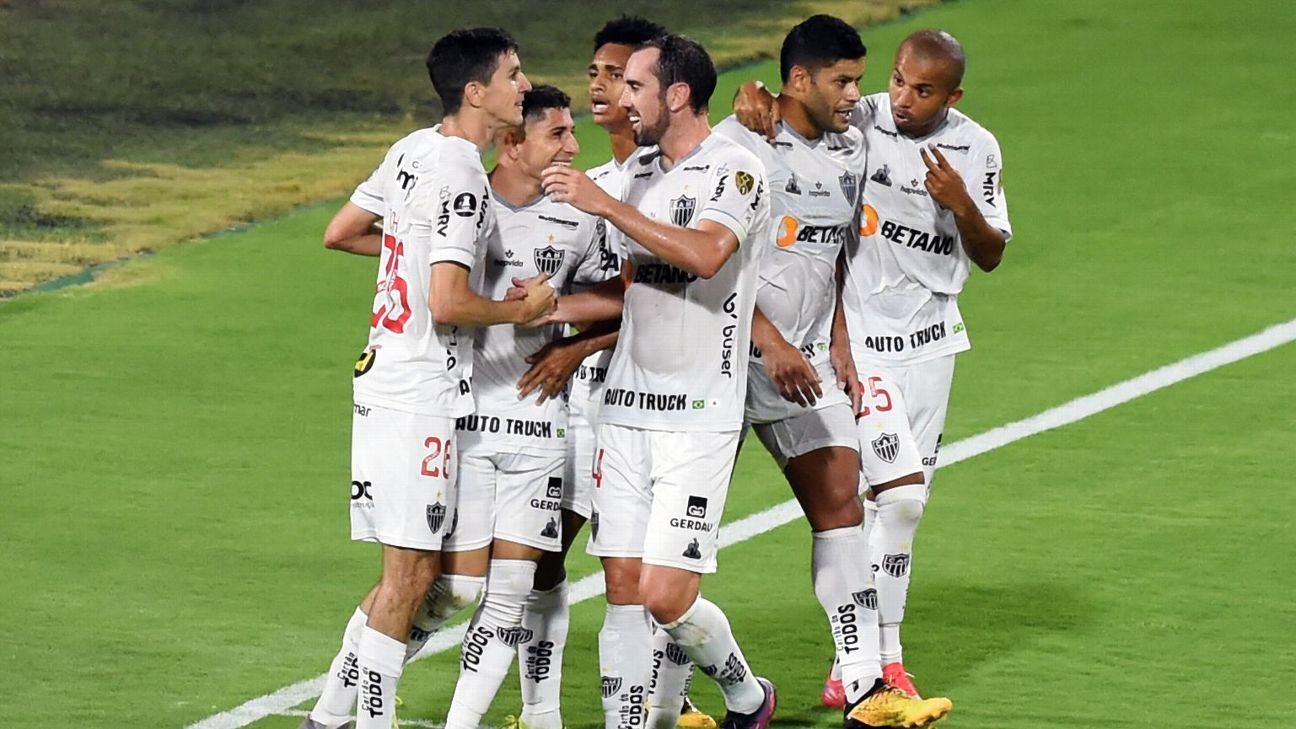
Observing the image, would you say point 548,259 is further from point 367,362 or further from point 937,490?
point 937,490

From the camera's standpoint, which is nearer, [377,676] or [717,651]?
[377,676]

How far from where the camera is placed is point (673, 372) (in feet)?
23.2

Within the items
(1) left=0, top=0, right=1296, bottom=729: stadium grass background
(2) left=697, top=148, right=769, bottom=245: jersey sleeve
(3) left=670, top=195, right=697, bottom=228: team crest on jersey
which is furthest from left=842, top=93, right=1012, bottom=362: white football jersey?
(3) left=670, top=195, right=697, bottom=228: team crest on jersey

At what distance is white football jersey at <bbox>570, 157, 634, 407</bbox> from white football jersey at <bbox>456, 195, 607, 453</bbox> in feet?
0.23

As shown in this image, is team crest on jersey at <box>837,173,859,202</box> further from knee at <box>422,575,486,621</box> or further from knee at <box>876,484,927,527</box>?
knee at <box>422,575,486,621</box>

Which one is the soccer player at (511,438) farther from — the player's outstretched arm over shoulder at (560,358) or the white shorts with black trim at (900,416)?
the white shorts with black trim at (900,416)

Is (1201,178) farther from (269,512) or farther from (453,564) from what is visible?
(453,564)

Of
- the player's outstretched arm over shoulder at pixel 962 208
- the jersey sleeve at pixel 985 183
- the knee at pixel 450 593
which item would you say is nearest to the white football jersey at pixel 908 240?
the jersey sleeve at pixel 985 183

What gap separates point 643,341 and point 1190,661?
265 cm

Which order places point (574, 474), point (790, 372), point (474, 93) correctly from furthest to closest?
point (574, 474) < point (790, 372) < point (474, 93)

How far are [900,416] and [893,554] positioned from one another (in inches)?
18.4

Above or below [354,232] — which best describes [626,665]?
below

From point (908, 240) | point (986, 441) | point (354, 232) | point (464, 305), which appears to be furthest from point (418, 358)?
point (986, 441)

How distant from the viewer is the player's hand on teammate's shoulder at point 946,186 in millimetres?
7824
